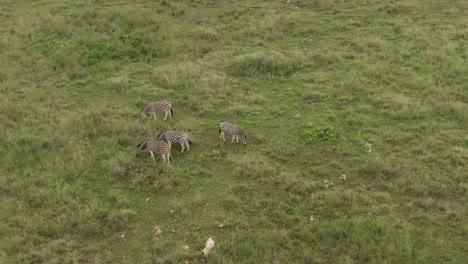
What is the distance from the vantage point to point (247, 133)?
14148 millimetres

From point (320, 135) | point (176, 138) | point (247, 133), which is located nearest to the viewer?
point (176, 138)

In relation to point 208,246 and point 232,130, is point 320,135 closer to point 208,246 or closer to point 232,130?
point 232,130

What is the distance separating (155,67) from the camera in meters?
18.9

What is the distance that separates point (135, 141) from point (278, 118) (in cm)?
429

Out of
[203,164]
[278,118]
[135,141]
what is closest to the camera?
[203,164]

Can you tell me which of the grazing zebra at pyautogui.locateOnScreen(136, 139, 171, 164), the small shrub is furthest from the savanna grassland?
the grazing zebra at pyautogui.locateOnScreen(136, 139, 171, 164)

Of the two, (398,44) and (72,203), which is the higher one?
(398,44)

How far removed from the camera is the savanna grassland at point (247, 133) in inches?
402

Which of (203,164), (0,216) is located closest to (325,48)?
(203,164)

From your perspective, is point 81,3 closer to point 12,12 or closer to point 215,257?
point 12,12

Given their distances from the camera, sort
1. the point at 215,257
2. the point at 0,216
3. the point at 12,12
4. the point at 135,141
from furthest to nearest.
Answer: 1. the point at 12,12
2. the point at 135,141
3. the point at 0,216
4. the point at 215,257

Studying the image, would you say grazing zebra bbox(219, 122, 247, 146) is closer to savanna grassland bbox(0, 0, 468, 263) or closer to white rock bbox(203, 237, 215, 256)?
savanna grassland bbox(0, 0, 468, 263)

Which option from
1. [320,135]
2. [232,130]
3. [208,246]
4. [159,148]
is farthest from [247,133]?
[208,246]

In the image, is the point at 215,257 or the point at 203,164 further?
the point at 203,164
